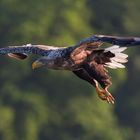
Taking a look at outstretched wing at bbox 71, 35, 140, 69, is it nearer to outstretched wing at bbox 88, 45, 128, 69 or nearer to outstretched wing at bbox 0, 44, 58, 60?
outstretched wing at bbox 88, 45, 128, 69

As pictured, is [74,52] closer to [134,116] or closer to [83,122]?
[83,122]

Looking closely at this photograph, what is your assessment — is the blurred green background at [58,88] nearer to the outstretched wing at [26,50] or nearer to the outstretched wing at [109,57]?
the outstretched wing at [26,50]

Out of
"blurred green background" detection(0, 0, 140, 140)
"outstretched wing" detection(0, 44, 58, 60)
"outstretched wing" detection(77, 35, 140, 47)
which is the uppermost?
"outstretched wing" detection(77, 35, 140, 47)

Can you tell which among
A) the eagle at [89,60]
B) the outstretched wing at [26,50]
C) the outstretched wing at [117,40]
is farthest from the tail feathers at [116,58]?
the outstretched wing at [117,40]

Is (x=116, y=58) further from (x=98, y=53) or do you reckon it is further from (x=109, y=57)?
(x=98, y=53)

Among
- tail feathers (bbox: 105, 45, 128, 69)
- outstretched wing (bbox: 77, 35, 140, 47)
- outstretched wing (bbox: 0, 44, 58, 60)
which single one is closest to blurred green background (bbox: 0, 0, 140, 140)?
outstretched wing (bbox: 0, 44, 58, 60)

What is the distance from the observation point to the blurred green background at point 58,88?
36031 millimetres

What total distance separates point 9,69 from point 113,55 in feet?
78.1

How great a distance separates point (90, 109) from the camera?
37125 mm

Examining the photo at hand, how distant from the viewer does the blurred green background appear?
36.0 meters

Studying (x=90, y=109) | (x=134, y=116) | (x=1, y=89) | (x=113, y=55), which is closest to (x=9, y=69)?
(x=1, y=89)

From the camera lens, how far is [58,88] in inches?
1503

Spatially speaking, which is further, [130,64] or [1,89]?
[130,64]

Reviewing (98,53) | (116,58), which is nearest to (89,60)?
(98,53)
